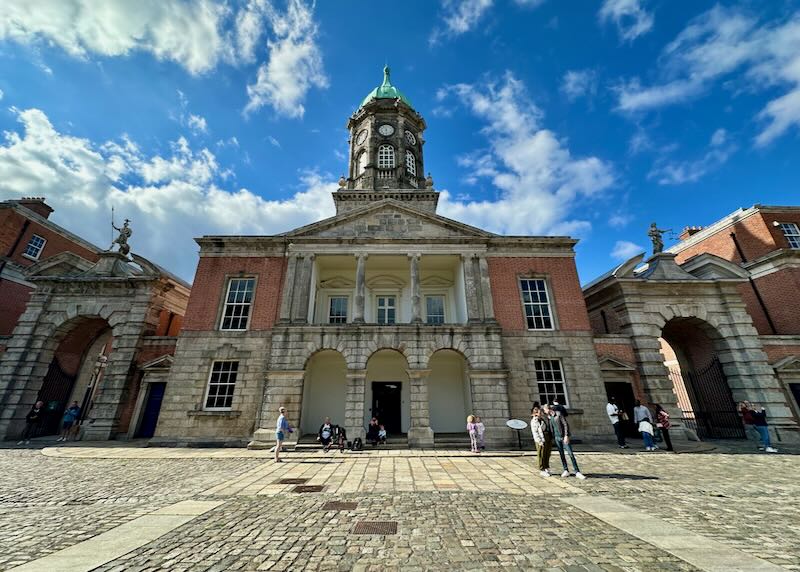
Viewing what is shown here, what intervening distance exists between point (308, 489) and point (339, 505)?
167 cm

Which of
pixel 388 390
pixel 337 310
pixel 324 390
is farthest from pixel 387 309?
pixel 324 390

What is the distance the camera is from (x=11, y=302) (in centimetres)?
2027

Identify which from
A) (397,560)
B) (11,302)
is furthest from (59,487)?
(11,302)

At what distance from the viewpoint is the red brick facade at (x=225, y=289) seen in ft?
55.2

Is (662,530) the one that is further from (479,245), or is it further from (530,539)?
(479,245)

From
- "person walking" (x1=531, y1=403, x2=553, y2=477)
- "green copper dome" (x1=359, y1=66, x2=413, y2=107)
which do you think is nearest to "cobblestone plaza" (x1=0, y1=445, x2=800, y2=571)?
"person walking" (x1=531, y1=403, x2=553, y2=477)

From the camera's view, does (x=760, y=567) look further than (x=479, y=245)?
No

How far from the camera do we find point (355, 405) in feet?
48.5

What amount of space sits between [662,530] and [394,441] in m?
11.2

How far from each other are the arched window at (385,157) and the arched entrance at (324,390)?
15188 millimetres

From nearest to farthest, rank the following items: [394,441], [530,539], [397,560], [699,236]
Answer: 1. [397,560]
2. [530,539]
3. [394,441]
4. [699,236]

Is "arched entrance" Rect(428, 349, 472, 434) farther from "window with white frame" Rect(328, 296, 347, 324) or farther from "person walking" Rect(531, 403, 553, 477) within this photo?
"person walking" Rect(531, 403, 553, 477)

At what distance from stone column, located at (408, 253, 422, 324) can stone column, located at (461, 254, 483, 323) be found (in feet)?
8.24

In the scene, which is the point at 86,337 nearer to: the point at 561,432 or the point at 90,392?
the point at 90,392
